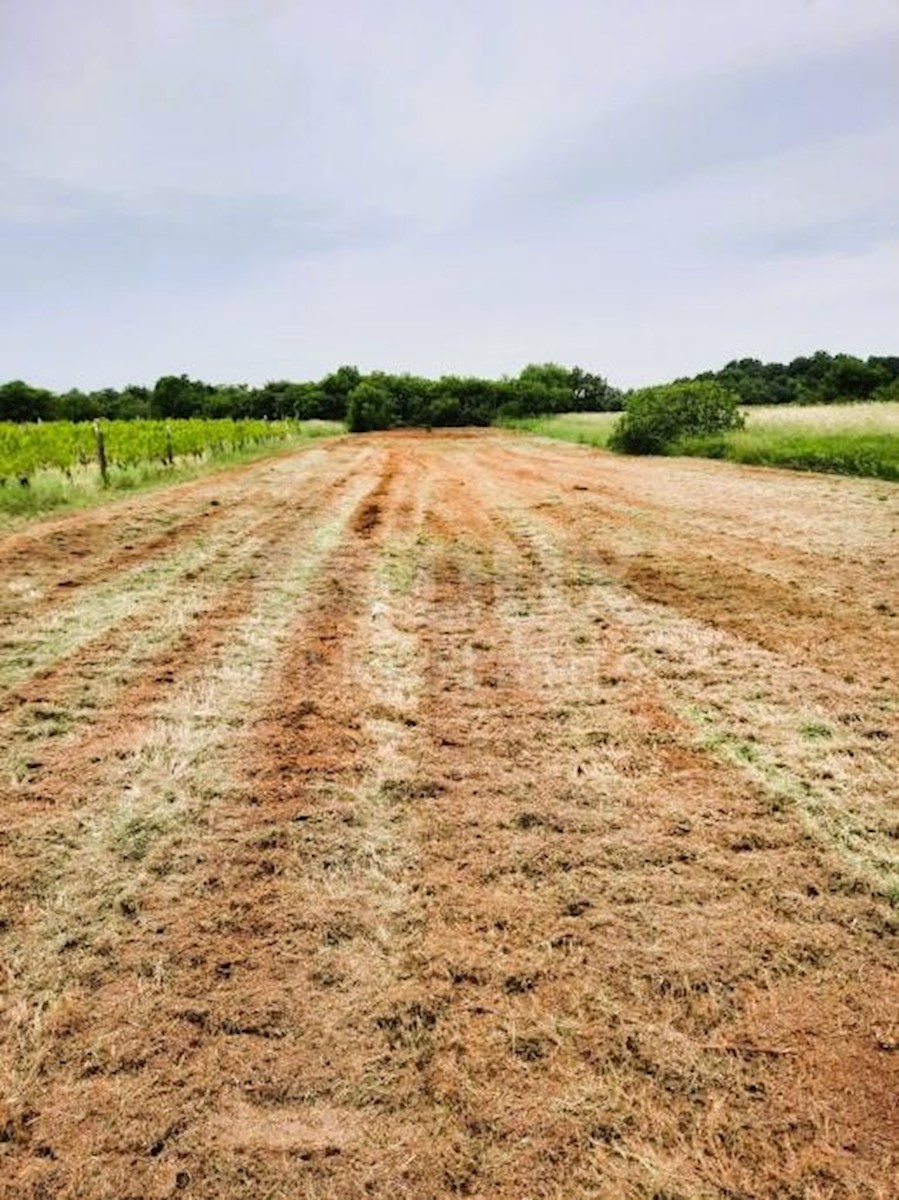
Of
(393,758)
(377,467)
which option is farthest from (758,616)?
(377,467)

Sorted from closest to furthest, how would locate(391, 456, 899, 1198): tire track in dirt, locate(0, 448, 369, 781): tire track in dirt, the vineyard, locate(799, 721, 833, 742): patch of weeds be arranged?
locate(391, 456, 899, 1198): tire track in dirt, locate(799, 721, 833, 742): patch of weeds, locate(0, 448, 369, 781): tire track in dirt, the vineyard

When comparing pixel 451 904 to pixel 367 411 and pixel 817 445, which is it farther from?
pixel 367 411

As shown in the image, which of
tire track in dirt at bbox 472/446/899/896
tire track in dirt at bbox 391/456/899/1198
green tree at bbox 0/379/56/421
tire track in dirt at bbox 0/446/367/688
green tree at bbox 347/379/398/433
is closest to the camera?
tire track in dirt at bbox 391/456/899/1198

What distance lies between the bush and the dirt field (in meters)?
19.4

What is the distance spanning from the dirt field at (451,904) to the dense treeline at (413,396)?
5661cm

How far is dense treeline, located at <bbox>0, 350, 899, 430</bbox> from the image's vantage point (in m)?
64.6

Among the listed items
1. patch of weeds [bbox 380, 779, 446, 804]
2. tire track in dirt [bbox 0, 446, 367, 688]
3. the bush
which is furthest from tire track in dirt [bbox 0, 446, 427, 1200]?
the bush

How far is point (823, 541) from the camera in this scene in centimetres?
870

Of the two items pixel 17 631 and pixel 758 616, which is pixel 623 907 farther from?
pixel 17 631

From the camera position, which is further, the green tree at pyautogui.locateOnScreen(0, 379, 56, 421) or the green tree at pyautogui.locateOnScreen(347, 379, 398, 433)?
the green tree at pyautogui.locateOnScreen(0, 379, 56, 421)

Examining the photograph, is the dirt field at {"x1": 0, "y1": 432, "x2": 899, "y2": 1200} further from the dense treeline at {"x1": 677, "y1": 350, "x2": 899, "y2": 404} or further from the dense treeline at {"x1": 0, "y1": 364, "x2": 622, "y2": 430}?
the dense treeline at {"x1": 677, "y1": 350, "x2": 899, "y2": 404}

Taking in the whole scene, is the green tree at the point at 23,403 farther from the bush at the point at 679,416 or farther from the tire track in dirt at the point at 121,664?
the tire track in dirt at the point at 121,664

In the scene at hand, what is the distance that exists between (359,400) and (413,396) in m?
10.2

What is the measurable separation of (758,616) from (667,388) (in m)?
21.1
